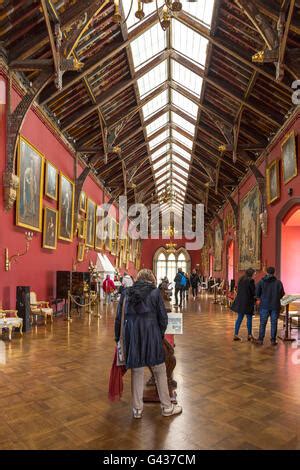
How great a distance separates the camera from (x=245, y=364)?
5590 mm

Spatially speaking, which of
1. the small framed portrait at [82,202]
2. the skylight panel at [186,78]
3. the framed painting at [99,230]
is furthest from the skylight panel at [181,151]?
the small framed portrait at [82,202]

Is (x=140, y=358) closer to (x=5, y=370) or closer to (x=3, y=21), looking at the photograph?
(x=5, y=370)

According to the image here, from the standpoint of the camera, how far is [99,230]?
17000 millimetres

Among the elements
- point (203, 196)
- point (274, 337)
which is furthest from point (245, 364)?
point (203, 196)

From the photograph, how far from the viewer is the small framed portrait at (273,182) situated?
10900mm

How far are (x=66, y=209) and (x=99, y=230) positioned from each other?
5.05 meters

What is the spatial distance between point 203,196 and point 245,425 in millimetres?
21221

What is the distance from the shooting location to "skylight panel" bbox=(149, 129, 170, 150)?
17736 millimetres

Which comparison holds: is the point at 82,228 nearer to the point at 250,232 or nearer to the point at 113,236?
the point at 113,236

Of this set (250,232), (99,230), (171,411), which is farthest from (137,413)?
(99,230)

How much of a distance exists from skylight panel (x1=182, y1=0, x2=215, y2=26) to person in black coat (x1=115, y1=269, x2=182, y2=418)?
7.88 metres

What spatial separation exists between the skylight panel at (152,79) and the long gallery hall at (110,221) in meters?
0.06

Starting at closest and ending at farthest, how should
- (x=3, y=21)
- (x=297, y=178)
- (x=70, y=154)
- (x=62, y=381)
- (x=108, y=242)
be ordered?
(x=62, y=381) < (x=3, y=21) < (x=297, y=178) < (x=70, y=154) < (x=108, y=242)

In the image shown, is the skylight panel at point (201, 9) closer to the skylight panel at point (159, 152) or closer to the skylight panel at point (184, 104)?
the skylight panel at point (184, 104)
